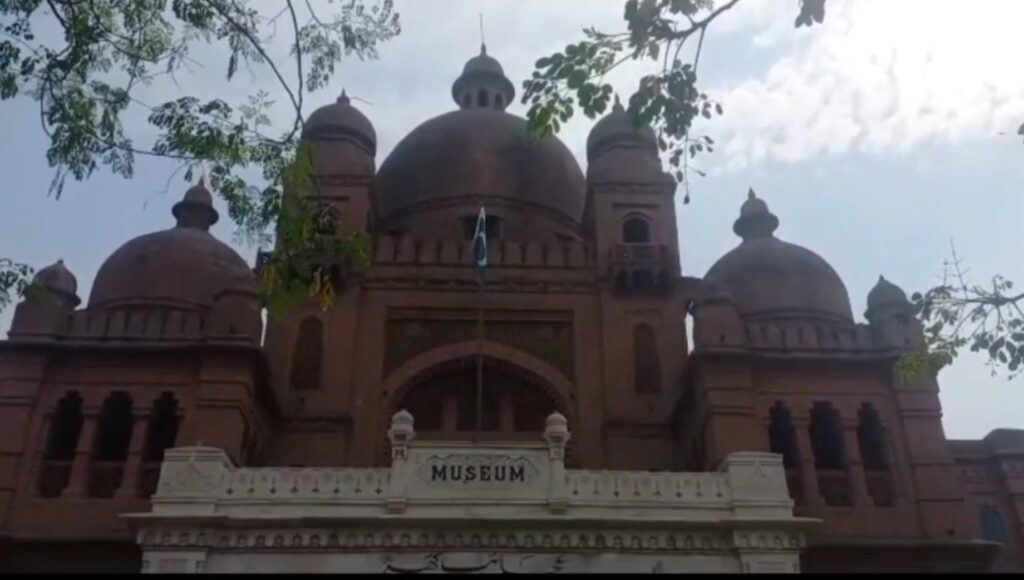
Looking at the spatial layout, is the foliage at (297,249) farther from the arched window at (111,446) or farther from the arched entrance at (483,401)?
the arched entrance at (483,401)

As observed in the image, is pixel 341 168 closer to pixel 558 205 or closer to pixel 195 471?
pixel 558 205

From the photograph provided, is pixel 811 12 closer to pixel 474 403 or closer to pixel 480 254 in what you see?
pixel 480 254

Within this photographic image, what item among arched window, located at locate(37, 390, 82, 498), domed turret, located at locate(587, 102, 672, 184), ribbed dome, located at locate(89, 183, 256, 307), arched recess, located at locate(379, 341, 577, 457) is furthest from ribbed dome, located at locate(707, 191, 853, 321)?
arched window, located at locate(37, 390, 82, 498)

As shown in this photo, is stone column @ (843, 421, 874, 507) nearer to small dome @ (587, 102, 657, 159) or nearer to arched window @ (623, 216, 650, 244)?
arched window @ (623, 216, 650, 244)

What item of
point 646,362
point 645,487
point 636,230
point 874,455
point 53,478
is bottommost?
point 645,487

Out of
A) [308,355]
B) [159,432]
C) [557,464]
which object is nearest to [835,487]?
[557,464]

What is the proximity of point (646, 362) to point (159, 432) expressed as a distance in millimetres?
8009

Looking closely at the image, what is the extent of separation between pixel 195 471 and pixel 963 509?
35.5 ft

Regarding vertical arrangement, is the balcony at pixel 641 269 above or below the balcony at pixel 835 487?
above

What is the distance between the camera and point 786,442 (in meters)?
16.7

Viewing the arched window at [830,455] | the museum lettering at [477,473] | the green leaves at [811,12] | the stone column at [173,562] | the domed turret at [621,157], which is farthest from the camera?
the domed turret at [621,157]

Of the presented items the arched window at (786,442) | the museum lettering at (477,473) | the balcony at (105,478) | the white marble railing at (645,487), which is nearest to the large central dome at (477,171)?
the arched window at (786,442)

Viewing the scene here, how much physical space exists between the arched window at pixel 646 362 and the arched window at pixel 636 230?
→ 6.57 feet

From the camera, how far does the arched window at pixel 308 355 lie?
57.3ft
